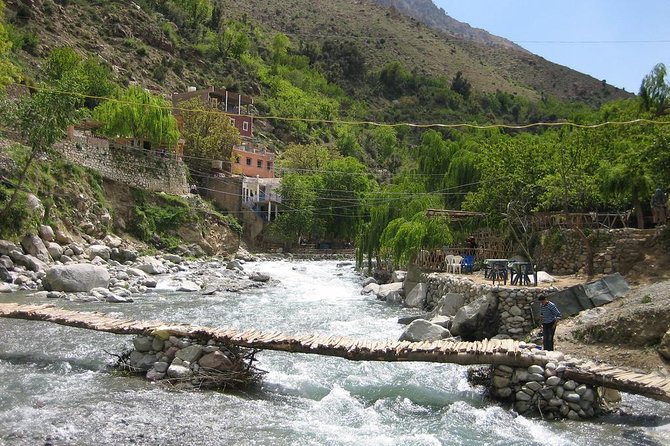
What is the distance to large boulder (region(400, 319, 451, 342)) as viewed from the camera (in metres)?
13.5

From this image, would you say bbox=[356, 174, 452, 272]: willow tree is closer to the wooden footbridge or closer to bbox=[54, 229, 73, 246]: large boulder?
the wooden footbridge

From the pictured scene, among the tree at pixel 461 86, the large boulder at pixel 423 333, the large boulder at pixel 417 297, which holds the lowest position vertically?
the large boulder at pixel 417 297

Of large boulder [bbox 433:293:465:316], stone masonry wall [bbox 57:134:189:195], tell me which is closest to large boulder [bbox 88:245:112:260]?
stone masonry wall [bbox 57:134:189:195]

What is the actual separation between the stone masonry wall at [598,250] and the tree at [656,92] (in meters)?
12.1

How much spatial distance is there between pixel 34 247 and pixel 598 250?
21521mm

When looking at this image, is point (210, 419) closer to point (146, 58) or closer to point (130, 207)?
point (130, 207)

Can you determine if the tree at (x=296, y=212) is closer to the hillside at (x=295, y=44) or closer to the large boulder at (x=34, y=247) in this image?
the hillside at (x=295, y=44)

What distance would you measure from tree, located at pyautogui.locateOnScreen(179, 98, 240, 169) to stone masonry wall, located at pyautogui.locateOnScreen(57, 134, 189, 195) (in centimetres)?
467

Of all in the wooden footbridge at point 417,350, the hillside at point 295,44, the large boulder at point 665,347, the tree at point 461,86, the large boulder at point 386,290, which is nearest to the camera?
the wooden footbridge at point 417,350

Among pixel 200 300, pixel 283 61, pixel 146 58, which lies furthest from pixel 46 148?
pixel 283 61

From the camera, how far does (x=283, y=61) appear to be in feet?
395

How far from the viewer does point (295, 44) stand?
135 m

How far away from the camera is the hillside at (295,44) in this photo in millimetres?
70125

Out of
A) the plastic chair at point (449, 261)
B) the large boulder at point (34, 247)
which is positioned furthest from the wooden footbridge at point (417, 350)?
the large boulder at point (34, 247)
